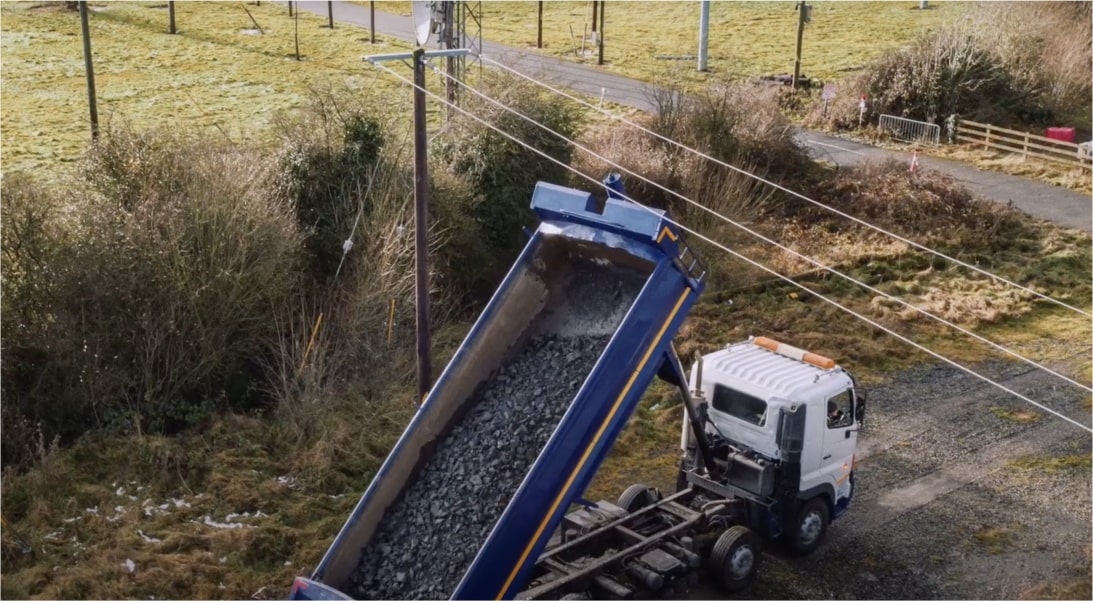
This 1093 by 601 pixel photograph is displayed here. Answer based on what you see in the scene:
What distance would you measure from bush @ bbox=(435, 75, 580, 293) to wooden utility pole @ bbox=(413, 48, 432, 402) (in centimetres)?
561

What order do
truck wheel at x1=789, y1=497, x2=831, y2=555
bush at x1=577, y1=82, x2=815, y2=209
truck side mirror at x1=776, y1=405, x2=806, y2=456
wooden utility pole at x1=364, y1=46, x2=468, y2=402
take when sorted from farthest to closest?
bush at x1=577, y1=82, x2=815, y2=209, wooden utility pole at x1=364, y1=46, x2=468, y2=402, truck wheel at x1=789, y1=497, x2=831, y2=555, truck side mirror at x1=776, y1=405, x2=806, y2=456

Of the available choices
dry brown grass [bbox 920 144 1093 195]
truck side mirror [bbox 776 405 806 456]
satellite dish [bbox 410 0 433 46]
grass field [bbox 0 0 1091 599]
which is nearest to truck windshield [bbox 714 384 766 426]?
truck side mirror [bbox 776 405 806 456]

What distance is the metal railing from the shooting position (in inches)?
1266

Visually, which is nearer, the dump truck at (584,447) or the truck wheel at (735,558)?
the dump truck at (584,447)

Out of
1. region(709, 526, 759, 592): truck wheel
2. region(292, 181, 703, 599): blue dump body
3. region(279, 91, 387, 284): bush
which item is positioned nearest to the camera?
region(292, 181, 703, 599): blue dump body

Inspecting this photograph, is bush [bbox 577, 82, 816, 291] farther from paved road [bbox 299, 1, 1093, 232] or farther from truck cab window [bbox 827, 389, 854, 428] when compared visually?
truck cab window [bbox 827, 389, 854, 428]

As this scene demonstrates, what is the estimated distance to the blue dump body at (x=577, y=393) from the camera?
909 centimetres

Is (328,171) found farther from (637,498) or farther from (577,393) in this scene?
(577,393)

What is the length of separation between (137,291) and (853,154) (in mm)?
22008

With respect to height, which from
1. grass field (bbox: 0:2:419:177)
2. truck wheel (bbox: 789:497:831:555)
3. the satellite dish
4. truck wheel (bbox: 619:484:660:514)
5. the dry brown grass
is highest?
the satellite dish

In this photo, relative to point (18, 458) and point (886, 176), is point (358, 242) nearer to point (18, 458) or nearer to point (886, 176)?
point (18, 458)

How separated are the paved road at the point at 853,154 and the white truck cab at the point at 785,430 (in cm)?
1186

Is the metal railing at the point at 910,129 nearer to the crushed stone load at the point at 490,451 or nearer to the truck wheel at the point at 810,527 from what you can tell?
the truck wheel at the point at 810,527

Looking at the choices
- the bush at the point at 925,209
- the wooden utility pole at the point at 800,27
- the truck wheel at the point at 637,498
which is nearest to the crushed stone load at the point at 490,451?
the truck wheel at the point at 637,498
